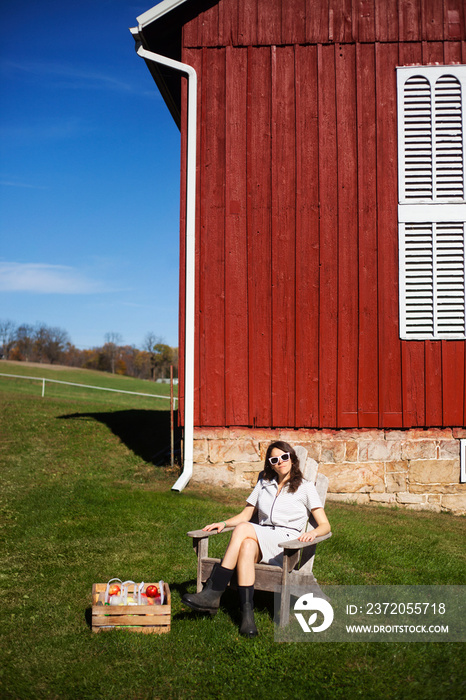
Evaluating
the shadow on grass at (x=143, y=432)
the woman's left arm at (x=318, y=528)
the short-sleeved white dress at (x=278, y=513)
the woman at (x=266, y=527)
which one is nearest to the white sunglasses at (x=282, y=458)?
the woman at (x=266, y=527)

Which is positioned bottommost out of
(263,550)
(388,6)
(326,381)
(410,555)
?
(410,555)

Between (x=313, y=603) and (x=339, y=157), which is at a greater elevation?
(x=339, y=157)

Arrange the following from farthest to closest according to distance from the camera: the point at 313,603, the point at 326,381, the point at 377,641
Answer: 1. the point at 326,381
2. the point at 313,603
3. the point at 377,641

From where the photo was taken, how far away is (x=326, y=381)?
29.6ft

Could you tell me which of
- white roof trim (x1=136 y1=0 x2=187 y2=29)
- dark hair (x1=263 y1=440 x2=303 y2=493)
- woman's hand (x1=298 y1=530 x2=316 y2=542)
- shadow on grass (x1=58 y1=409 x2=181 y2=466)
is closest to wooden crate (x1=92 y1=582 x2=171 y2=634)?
woman's hand (x1=298 y1=530 x2=316 y2=542)

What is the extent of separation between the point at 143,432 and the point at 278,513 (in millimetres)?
9414

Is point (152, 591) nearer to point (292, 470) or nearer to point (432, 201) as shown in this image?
point (292, 470)

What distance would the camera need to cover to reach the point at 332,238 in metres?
9.12

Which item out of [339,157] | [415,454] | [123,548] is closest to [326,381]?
[415,454]

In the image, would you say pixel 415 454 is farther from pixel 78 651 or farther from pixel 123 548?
pixel 78 651

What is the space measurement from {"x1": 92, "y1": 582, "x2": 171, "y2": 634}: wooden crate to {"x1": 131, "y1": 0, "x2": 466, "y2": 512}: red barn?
4.84 m

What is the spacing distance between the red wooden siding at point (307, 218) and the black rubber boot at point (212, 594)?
4768mm

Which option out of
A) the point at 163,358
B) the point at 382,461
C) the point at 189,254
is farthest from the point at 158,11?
the point at 163,358

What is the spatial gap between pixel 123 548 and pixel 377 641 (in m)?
2.80
